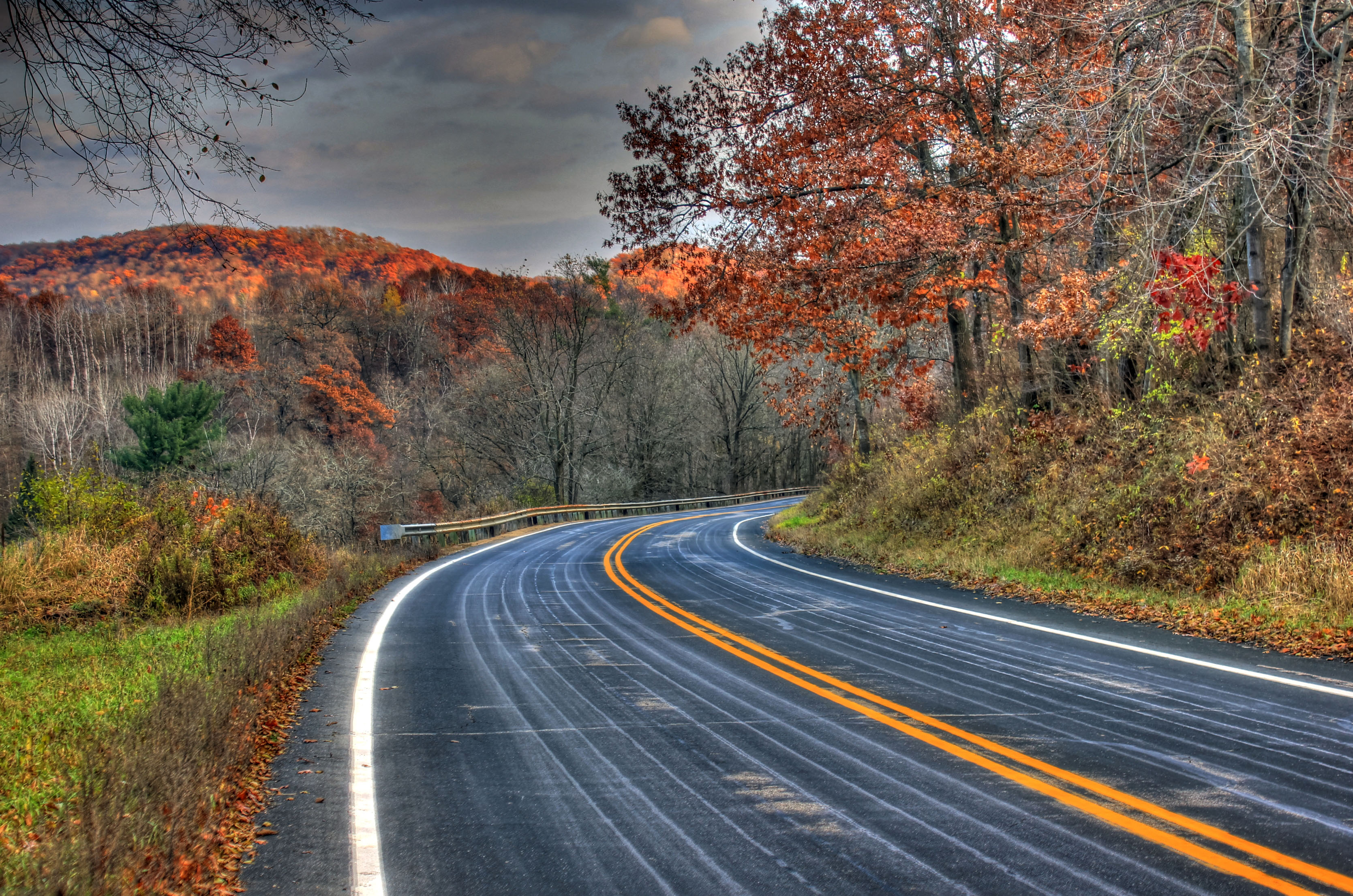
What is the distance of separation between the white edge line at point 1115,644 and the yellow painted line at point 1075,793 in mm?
2698

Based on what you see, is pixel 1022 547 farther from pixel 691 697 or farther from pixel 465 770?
pixel 465 770

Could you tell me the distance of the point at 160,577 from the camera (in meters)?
10.7

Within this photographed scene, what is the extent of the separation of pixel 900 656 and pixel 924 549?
841 cm

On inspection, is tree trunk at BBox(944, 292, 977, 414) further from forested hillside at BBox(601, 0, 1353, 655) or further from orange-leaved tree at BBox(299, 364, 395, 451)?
orange-leaved tree at BBox(299, 364, 395, 451)

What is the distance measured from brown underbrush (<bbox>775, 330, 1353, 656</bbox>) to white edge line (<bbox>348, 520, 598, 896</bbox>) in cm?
743

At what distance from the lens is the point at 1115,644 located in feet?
24.7

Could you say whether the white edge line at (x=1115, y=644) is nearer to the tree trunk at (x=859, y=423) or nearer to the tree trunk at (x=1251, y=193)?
the tree trunk at (x=1251, y=193)

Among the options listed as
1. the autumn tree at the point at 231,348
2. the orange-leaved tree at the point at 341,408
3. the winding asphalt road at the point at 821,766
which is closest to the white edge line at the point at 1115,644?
the winding asphalt road at the point at 821,766

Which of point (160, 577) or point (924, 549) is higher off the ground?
point (160, 577)

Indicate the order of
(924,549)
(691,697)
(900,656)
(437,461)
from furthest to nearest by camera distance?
(437,461) → (924,549) → (900,656) → (691,697)

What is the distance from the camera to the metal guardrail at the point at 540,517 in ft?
72.7

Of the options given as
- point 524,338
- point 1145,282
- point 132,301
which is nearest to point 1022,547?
point 1145,282

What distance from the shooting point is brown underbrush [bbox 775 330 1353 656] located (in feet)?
27.4

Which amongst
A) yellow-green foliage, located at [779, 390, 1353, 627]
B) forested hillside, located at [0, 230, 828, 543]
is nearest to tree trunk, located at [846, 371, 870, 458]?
yellow-green foliage, located at [779, 390, 1353, 627]
